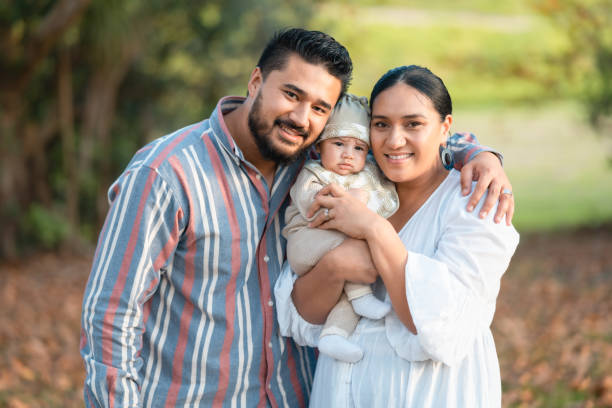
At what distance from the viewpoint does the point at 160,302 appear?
218 centimetres

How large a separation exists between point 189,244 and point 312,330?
54 cm

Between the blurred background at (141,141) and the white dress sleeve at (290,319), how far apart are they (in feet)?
8.57

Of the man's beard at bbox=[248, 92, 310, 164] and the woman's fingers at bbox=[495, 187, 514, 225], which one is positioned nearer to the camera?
the woman's fingers at bbox=[495, 187, 514, 225]

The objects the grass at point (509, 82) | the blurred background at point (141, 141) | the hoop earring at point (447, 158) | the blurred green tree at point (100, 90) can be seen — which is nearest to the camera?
the hoop earring at point (447, 158)

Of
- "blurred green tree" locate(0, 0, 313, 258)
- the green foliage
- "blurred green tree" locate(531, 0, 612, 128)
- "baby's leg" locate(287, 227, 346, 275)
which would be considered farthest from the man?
"blurred green tree" locate(531, 0, 612, 128)

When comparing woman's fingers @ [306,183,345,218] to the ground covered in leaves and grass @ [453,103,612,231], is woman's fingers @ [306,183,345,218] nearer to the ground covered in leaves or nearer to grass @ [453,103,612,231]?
the ground covered in leaves

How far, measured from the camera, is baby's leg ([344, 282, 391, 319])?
2160 mm

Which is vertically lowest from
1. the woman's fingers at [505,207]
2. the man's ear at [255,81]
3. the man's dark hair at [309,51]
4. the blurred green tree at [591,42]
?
the woman's fingers at [505,207]

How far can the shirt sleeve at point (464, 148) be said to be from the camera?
2.40 m

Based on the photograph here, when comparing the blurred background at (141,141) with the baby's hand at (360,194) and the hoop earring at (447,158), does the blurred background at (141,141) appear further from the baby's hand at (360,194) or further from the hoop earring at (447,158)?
the baby's hand at (360,194)

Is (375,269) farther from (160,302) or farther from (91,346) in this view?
(91,346)

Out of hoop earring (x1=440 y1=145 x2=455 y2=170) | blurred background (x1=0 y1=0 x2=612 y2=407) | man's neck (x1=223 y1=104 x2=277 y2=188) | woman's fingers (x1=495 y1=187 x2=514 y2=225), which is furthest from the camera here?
blurred background (x1=0 y1=0 x2=612 y2=407)

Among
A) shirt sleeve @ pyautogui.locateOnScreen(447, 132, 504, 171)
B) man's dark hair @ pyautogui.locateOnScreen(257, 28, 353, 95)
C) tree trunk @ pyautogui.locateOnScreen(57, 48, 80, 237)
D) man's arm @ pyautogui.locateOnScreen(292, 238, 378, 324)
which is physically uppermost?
tree trunk @ pyautogui.locateOnScreen(57, 48, 80, 237)

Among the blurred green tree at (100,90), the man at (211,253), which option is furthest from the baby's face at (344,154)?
the blurred green tree at (100,90)
